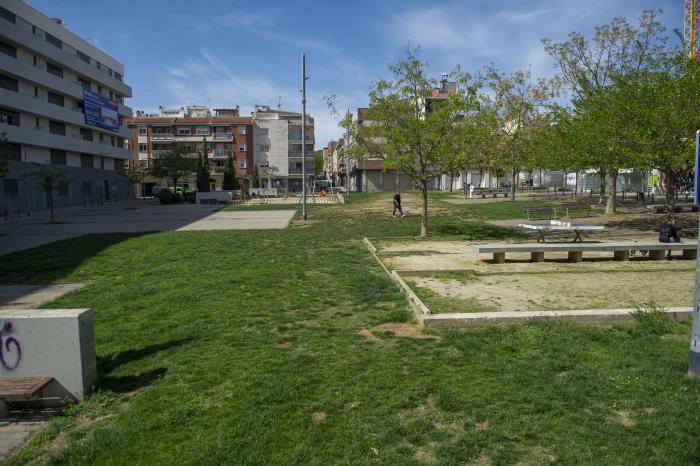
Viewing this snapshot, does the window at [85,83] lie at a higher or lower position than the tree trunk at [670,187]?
higher

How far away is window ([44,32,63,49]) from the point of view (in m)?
47.0

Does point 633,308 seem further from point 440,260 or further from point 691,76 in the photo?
point 691,76

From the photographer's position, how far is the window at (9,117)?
39.8m

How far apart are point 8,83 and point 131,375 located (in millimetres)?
44891

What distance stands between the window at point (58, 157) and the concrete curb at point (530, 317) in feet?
161

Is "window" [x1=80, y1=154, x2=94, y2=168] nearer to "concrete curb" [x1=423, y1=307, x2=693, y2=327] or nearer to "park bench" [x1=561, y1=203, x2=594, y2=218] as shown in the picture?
"park bench" [x1=561, y1=203, x2=594, y2=218]

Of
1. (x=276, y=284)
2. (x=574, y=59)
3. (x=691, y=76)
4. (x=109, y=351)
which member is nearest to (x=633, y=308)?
(x=276, y=284)

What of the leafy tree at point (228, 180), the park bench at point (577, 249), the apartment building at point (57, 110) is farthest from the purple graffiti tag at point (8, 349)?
the leafy tree at point (228, 180)

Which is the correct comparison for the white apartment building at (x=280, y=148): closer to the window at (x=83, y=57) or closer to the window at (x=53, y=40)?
the window at (x=83, y=57)

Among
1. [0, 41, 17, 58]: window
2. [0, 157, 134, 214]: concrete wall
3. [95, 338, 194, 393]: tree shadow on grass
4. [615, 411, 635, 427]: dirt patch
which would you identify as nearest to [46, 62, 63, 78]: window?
[0, 41, 17, 58]: window

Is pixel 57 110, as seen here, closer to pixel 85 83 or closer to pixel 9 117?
pixel 9 117

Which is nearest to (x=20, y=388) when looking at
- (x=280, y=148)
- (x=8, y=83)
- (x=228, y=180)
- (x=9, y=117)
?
(x=9, y=117)

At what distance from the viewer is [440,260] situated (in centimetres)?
1240

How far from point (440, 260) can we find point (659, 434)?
28.0 feet
